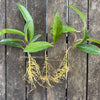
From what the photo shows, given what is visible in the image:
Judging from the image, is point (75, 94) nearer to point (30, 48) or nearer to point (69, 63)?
point (69, 63)

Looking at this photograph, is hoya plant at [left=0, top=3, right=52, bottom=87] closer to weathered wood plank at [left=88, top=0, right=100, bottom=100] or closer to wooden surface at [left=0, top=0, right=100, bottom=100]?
wooden surface at [left=0, top=0, right=100, bottom=100]

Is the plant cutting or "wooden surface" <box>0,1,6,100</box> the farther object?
"wooden surface" <box>0,1,6,100</box>

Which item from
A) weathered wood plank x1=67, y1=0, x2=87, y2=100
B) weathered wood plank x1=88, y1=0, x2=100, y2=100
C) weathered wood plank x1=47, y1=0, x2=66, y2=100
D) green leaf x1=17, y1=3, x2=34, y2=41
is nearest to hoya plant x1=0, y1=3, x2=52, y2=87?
green leaf x1=17, y1=3, x2=34, y2=41

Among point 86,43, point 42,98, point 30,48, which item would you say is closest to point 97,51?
point 86,43

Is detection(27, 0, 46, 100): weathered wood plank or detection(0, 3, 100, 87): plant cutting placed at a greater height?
detection(27, 0, 46, 100): weathered wood plank

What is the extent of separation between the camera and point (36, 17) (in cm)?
79

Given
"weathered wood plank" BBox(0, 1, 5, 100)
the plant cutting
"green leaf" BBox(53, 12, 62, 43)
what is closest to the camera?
"green leaf" BBox(53, 12, 62, 43)

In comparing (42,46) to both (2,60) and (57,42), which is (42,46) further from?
(2,60)

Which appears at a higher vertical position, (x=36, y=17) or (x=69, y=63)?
(x=36, y=17)

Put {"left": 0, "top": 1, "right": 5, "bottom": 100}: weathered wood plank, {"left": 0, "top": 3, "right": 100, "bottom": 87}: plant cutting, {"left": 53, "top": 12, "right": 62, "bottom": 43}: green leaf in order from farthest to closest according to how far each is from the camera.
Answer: {"left": 0, "top": 1, "right": 5, "bottom": 100}: weathered wood plank
{"left": 0, "top": 3, "right": 100, "bottom": 87}: plant cutting
{"left": 53, "top": 12, "right": 62, "bottom": 43}: green leaf

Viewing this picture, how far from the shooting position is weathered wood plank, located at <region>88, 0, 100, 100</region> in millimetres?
768

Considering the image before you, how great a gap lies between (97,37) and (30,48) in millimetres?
447

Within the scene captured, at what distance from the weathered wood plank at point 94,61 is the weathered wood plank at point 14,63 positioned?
456mm

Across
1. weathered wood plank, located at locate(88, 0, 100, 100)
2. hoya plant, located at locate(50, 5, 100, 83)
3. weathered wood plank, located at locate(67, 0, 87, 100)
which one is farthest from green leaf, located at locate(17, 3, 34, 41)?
weathered wood plank, located at locate(88, 0, 100, 100)
